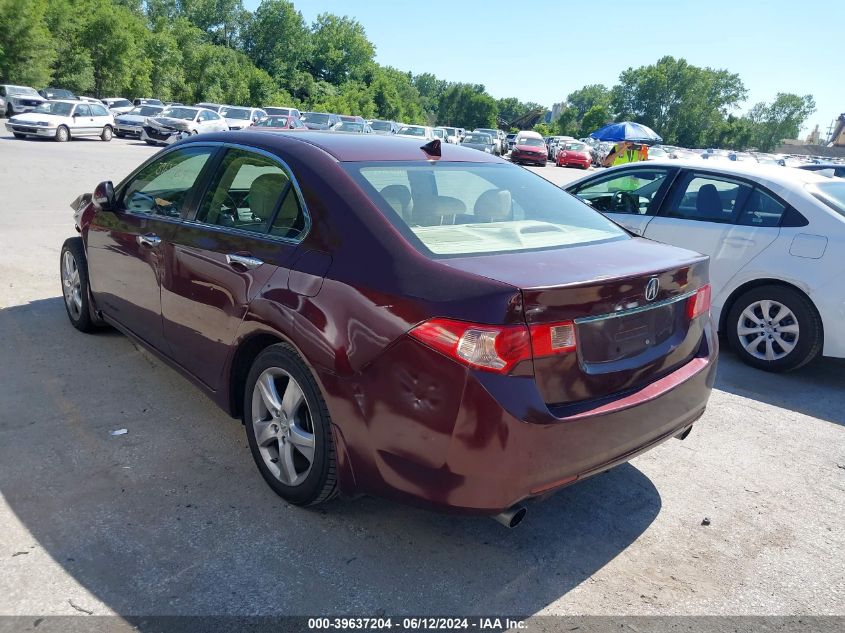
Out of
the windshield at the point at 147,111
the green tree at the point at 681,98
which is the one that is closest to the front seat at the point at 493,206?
the windshield at the point at 147,111

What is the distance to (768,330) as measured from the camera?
541 cm

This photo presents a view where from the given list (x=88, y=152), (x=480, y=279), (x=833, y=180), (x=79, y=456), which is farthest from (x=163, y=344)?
(x=88, y=152)

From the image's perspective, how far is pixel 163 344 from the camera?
399 cm

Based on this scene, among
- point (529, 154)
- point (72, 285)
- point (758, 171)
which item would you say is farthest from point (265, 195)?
point (529, 154)

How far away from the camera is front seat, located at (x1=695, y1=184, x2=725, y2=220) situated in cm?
582

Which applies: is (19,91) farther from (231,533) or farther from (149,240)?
(231,533)

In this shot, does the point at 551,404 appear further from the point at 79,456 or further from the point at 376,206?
the point at 79,456

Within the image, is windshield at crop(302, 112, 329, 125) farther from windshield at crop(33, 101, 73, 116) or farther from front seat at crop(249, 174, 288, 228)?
front seat at crop(249, 174, 288, 228)

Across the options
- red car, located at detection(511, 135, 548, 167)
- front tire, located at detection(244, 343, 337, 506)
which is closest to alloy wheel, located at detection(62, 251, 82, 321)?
front tire, located at detection(244, 343, 337, 506)

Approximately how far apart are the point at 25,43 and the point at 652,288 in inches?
2060

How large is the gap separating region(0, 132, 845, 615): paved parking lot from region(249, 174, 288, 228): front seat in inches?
49.5

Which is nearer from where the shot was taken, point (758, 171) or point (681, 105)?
point (758, 171)

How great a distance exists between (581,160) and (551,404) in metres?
39.1

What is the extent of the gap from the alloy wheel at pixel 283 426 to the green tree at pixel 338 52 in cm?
8739
